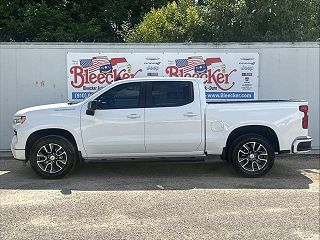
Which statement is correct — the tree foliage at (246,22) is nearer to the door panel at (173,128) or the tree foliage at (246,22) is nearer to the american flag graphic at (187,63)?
the american flag graphic at (187,63)

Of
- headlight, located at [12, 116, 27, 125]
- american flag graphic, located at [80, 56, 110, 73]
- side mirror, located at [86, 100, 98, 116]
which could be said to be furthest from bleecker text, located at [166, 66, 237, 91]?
headlight, located at [12, 116, 27, 125]

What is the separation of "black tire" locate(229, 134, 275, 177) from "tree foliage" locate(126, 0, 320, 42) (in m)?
5.75

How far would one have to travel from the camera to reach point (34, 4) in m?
20.9

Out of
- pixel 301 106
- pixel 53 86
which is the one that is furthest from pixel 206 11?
pixel 301 106

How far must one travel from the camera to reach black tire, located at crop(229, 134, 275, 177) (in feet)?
25.8

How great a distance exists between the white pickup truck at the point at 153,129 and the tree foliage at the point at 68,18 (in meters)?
10.9

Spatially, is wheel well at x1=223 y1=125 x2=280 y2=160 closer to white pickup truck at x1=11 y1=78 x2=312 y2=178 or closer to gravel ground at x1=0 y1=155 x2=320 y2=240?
white pickup truck at x1=11 y1=78 x2=312 y2=178

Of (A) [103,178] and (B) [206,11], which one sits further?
(B) [206,11]

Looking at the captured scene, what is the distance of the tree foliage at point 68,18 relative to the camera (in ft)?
63.3

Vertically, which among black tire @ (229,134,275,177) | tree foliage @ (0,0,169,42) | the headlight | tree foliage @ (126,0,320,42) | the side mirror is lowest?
black tire @ (229,134,275,177)

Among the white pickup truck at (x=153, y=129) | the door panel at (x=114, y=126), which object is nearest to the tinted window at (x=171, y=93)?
the white pickup truck at (x=153, y=129)

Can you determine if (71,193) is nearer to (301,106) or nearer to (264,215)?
(264,215)

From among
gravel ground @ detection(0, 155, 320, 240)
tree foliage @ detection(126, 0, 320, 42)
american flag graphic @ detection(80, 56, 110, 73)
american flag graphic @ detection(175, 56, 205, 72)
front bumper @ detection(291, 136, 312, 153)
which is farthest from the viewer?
tree foliage @ detection(126, 0, 320, 42)

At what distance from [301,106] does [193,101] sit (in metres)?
1.97
